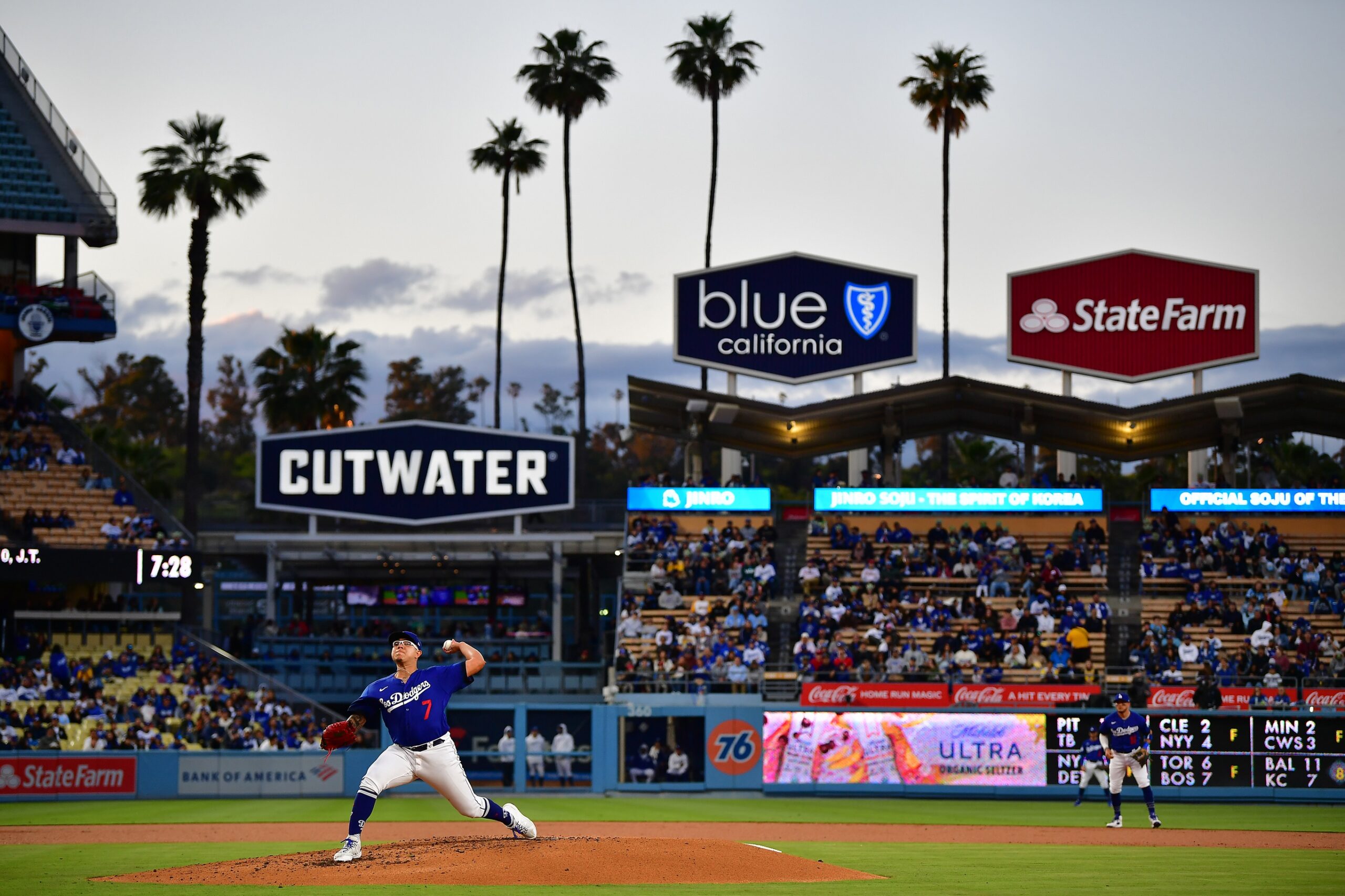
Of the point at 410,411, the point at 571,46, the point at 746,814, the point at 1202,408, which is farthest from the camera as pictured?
the point at 410,411

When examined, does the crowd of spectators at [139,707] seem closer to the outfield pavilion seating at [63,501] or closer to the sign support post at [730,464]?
the outfield pavilion seating at [63,501]

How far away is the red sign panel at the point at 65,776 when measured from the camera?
28.9 metres

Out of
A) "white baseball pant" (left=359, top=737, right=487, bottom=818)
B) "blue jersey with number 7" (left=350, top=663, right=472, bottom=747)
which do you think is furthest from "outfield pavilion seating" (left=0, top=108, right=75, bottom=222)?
"white baseball pant" (left=359, top=737, right=487, bottom=818)

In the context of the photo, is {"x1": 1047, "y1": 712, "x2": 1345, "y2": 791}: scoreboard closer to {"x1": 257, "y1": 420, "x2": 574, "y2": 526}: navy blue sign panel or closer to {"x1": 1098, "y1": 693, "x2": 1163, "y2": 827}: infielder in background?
{"x1": 1098, "y1": 693, "x2": 1163, "y2": 827}: infielder in background

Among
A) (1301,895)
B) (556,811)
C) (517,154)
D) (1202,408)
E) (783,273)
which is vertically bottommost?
(556,811)

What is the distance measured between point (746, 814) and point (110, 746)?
14.6 meters

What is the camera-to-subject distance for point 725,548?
128 ft

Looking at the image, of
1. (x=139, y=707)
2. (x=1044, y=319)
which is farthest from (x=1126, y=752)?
(x=139, y=707)

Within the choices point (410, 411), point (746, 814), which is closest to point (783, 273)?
point (746, 814)

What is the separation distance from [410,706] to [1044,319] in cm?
3147

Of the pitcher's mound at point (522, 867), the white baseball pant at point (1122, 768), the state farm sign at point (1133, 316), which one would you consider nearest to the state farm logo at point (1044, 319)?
the state farm sign at point (1133, 316)

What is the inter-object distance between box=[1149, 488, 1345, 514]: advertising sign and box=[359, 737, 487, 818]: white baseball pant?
31.0 metres

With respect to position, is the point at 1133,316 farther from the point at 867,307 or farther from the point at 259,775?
the point at 259,775

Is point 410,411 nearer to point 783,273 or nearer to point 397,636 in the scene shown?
point 783,273
